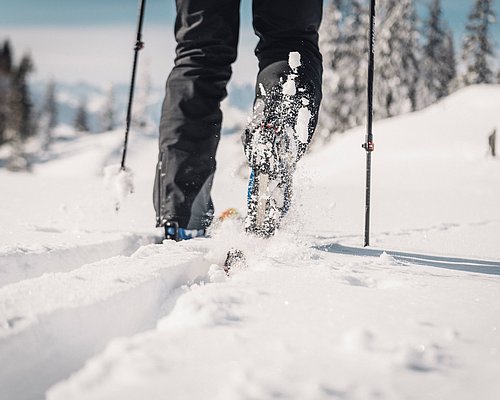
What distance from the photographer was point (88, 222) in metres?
2.29

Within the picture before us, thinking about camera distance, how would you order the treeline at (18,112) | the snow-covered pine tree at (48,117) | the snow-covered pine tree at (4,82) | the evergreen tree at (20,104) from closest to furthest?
the treeline at (18,112) < the evergreen tree at (20,104) < the snow-covered pine tree at (4,82) < the snow-covered pine tree at (48,117)

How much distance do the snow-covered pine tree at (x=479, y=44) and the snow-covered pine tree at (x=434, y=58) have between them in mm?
1531

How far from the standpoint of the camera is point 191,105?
1751mm

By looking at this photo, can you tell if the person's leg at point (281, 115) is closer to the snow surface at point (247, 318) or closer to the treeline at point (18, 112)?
the snow surface at point (247, 318)

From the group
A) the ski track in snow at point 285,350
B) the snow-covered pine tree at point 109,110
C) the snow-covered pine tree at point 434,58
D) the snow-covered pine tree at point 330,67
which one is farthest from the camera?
the snow-covered pine tree at point 109,110

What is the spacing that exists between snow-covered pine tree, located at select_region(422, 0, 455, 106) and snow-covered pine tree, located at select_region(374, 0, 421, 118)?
409 cm

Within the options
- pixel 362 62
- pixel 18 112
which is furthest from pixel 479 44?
pixel 18 112

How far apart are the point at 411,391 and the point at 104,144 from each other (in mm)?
40670

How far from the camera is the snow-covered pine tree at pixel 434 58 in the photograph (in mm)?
23703

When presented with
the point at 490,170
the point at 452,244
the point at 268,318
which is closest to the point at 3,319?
the point at 268,318

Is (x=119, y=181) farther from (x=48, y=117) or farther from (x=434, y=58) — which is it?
(x=48, y=117)

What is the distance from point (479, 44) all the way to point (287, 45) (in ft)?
84.5

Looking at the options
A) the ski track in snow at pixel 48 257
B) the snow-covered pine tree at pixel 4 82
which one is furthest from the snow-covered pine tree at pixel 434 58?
the snow-covered pine tree at pixel 4 82

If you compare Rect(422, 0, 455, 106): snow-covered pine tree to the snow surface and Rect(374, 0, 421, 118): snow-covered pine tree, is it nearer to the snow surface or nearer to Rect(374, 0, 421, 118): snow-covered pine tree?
Rect(374, 0, 421, 118): snow-covered pine tree
